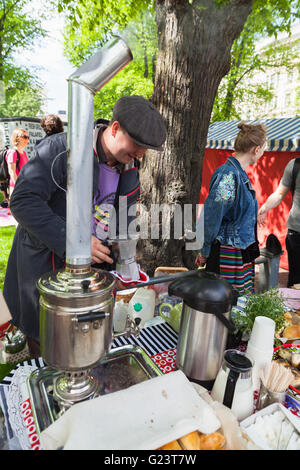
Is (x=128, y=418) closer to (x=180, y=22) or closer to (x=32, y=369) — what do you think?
(x=32, y=369)

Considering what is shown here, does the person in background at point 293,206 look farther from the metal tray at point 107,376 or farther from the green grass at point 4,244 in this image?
the green grass at point 4,244

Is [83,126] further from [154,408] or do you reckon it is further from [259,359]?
[259,359]

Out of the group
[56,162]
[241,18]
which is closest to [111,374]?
[56,162]

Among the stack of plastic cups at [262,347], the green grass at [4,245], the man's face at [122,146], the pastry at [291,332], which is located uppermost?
the man's face at [122,146]

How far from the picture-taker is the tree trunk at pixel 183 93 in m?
3.14

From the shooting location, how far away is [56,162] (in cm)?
143

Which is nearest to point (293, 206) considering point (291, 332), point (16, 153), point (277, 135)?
point (291, 332)

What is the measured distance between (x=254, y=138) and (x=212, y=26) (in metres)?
1.56

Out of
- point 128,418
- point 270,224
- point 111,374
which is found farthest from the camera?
point 270,224

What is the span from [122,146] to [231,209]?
1.30 metres

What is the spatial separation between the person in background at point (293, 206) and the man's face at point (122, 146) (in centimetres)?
198

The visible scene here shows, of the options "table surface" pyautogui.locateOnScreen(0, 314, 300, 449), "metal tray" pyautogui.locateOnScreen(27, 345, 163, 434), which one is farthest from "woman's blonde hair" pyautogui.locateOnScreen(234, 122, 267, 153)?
"metal tray" pyautogui.locateOnScreen(27, 345, 163, 434)

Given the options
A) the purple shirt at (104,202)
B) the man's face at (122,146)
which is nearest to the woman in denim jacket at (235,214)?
the purple shirt at (104,202)

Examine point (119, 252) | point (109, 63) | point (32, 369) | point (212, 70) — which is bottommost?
point (32, 369)
